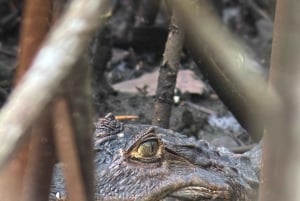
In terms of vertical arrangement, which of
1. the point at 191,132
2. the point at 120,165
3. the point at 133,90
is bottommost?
the point at 120,165

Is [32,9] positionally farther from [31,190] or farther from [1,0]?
[1,0]

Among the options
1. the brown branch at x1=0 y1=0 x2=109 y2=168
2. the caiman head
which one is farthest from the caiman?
the brown branch at x1=0 y1=0 x2=109 y2=168

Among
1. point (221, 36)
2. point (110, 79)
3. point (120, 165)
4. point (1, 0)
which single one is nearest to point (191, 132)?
point (110, 79)

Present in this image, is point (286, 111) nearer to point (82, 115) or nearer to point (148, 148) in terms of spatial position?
point (82, 115)

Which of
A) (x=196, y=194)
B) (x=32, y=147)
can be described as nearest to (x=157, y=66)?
(x=196, y=194)

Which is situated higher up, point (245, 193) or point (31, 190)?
point (245, 193)

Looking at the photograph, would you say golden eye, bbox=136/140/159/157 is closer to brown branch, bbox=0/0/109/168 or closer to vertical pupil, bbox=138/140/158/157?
vertical pupil, bbox=138/140/158/157

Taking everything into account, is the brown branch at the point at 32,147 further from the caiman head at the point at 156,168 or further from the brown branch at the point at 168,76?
the brown branch at the point at 168,76
